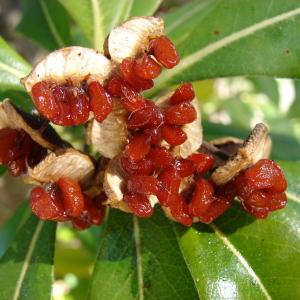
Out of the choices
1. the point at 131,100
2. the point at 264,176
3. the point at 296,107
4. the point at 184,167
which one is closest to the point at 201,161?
the point at 184,167

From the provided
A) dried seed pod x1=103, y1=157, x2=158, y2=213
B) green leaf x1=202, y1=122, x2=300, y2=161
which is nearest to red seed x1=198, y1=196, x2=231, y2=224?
dried seed pod x1=103, y1=157, x2=158, y2=213

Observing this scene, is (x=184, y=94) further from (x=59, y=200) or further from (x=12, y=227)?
(x=12, y=227)

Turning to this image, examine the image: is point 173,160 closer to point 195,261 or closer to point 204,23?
point 195,261

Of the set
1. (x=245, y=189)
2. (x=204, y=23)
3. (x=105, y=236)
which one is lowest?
(x=105, y=236)

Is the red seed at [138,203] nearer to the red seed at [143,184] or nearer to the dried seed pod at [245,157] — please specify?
the red seed at [143,184]

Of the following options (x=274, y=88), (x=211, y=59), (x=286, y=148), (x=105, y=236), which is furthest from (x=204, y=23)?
(x=274, y=88)

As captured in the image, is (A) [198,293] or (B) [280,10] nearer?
(A) [198,293]

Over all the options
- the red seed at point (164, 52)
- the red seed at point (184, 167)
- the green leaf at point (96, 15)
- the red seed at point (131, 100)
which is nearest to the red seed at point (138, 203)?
the red seed at point (184, 167)
